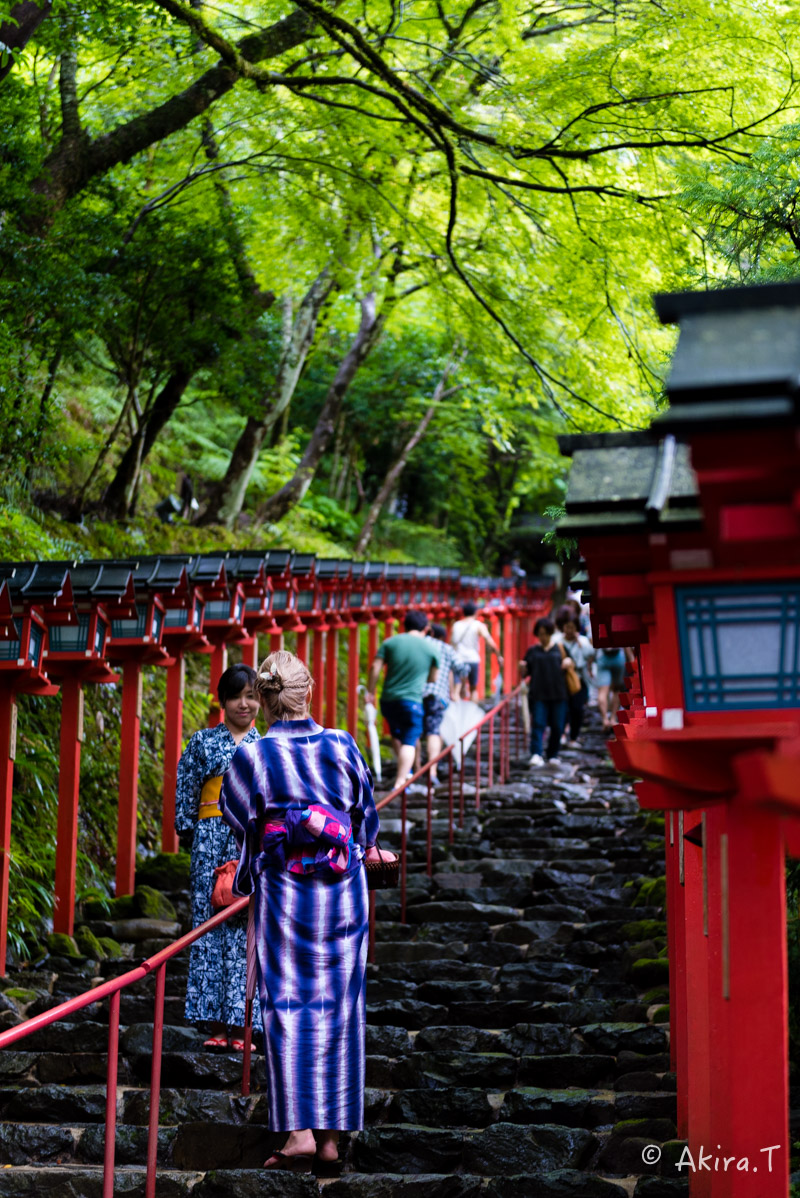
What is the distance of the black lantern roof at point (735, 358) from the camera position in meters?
2.16

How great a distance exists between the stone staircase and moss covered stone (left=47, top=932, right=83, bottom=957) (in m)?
0.15

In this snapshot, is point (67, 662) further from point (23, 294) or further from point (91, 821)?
point (23, 294)

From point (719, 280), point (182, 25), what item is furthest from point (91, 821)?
point (182, 25)

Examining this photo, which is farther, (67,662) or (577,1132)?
(67,662)

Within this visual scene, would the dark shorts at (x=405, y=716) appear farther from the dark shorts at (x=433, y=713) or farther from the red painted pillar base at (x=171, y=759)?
the red painted pillar base at (x=171, y=759)

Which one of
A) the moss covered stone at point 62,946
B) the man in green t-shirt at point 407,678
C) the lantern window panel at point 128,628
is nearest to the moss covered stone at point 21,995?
the moss covered stone at point 62,946

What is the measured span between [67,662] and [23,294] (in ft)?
11.2

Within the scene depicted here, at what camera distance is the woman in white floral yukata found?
559 cm

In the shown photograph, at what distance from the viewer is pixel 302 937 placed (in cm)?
430

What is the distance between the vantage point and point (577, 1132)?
15.0 ft

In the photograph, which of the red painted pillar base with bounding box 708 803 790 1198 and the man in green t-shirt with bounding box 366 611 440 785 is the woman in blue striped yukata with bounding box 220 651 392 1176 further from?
the man in green t-shirt with bounding box 366 611 440 785

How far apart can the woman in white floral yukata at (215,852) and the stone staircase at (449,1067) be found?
23 centimetres

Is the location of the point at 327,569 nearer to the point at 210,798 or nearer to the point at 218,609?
the point at 218,609

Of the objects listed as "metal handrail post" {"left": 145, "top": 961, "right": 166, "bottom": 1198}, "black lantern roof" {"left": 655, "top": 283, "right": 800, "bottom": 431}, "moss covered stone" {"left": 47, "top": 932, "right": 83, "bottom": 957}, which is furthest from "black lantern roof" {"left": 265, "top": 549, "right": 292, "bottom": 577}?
"black lantern roof" {"left": 655, "top": 283, "right": 800, "bottom": 431}
